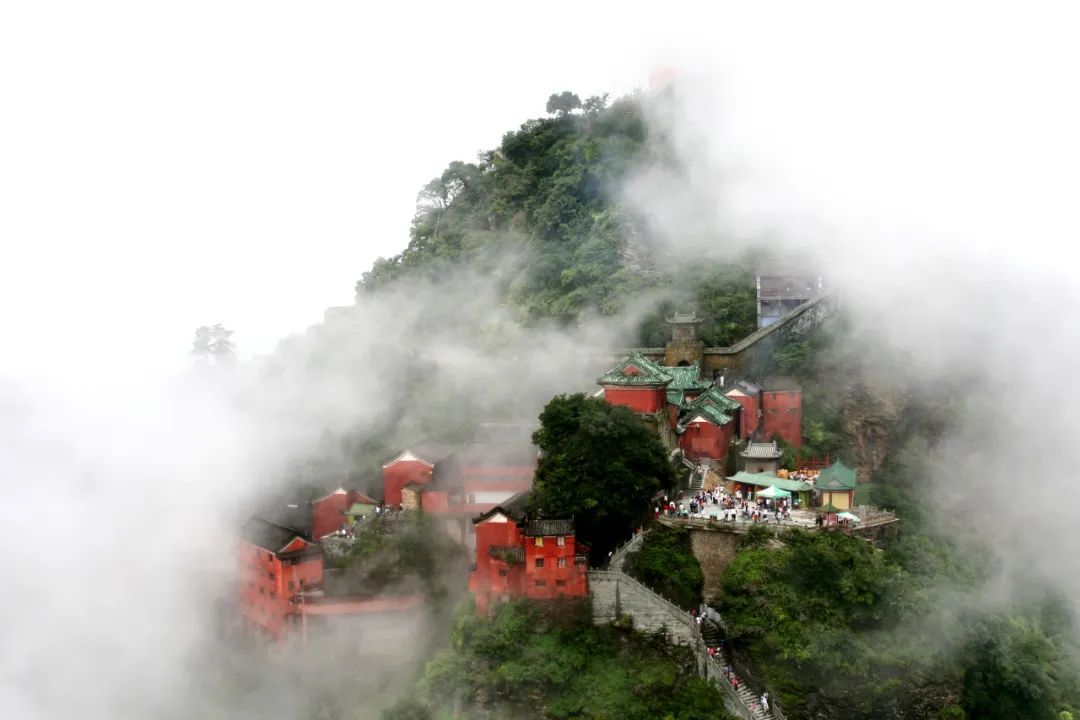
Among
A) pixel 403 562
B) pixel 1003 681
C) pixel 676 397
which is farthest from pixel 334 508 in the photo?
pixel 1003 681

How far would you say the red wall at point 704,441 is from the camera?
35.6 metres

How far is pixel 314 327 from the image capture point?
58.7m

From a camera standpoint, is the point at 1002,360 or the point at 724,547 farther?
the point at 1002,360

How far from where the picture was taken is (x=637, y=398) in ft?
117

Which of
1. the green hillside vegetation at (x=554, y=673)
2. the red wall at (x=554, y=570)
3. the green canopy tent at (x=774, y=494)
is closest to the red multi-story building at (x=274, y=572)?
the green hillside vegetation at (x=554, y=673)

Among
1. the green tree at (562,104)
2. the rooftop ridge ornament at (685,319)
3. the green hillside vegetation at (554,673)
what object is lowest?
the green hillside vegetation at (554,673)

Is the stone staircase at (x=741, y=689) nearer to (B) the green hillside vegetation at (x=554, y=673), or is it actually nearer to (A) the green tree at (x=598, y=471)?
(B) the green hillside vegetation at (x=554, y=673)

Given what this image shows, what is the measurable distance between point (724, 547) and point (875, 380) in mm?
13979

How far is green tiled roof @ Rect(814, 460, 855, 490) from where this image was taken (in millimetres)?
31234

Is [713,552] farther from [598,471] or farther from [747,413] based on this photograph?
[747,413]

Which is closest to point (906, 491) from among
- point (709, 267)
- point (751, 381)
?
point (751, 381)

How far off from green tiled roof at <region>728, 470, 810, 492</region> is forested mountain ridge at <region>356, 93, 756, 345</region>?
10.7 meters

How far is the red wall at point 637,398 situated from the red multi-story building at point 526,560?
8.88 metres

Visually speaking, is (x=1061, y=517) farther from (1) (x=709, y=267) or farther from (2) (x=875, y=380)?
(1) (x=709, y=267)
